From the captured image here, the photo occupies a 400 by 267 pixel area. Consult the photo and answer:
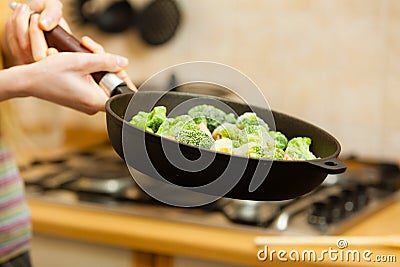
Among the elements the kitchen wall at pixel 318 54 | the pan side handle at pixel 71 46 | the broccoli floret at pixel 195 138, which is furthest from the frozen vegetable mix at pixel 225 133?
the kitchen wall at pixel 318 54

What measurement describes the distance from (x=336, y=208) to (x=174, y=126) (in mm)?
716

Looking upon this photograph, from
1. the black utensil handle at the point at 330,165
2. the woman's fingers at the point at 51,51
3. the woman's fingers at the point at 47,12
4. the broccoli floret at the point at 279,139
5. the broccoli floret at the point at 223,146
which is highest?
the woman's fingers at the point at 47,12

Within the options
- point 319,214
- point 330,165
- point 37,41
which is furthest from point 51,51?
point 319,214

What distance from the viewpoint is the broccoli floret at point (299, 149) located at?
2.75ft

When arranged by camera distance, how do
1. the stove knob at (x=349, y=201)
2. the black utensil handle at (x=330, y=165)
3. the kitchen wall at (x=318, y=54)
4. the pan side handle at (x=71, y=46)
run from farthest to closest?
1. the kitchen wall at (x=318, y=54)
2. the stove knob at (x=349, y=201)
3. the pan side handle at (x=71, y=46)
4. the black utensil handle at (x=330, y=165)

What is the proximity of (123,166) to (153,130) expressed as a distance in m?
0.95

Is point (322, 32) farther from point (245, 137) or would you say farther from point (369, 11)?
point (245, 137)

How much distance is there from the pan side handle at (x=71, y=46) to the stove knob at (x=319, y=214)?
59 cm

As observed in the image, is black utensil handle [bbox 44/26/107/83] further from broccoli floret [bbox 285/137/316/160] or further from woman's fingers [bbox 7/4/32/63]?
broccoli floret [bbox 285/137/316/160]

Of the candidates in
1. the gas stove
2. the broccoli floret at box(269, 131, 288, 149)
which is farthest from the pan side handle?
the gas stove

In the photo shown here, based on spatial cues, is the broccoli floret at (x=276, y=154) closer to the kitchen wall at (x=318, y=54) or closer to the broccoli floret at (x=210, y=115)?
the broccoli floret at (x=210, y=115)

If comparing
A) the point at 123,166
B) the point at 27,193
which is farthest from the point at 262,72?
the point at 27,193

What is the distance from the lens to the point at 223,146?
2.66 feet

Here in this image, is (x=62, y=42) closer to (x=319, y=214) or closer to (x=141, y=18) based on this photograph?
(x=319, y=214)
